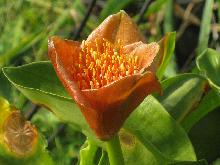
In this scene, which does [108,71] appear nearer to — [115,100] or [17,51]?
[115,100]

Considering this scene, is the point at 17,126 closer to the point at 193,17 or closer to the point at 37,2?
the point at 193,17

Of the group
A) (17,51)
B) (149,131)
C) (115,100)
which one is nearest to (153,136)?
(149,131)

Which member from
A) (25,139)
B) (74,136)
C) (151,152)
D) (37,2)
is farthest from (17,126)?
(37,2)

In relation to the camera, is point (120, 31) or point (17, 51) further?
point (17, 51)

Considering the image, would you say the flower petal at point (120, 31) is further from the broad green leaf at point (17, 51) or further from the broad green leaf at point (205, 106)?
the broad green leaf at point (17, 51)

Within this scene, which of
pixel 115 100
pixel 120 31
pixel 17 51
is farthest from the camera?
pixel 17 51

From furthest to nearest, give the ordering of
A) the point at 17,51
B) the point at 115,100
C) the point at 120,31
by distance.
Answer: the point at 17,51, the point at 120,31, the point at 115,100
